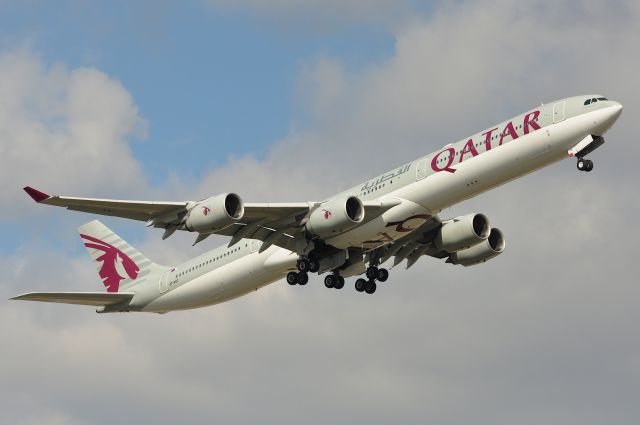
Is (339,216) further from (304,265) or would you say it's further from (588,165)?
(588,165)

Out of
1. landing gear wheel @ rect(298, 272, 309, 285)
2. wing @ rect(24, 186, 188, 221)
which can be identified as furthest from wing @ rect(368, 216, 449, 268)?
wing @ rect(24, 186, 188, 221)

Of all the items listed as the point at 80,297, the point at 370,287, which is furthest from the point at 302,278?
the point at 80,297

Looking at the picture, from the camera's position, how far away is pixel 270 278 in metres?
60.0

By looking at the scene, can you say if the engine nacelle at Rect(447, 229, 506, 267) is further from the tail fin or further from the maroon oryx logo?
the maroon oryx logo

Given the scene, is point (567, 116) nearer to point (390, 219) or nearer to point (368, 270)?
point (390, 219)

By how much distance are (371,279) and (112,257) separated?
16338 millimetres

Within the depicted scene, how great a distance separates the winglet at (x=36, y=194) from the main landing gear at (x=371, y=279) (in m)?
18.0

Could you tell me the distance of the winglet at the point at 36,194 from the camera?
161 ft

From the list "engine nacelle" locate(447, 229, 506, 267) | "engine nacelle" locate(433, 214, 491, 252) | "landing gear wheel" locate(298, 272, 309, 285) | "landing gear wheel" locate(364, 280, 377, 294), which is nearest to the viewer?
"landing gear wheel" locate(298, 272, 309, 285)

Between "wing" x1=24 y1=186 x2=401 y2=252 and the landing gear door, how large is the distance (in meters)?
7.52

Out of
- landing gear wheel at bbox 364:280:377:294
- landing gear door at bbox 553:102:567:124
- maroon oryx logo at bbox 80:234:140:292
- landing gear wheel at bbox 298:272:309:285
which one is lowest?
landing gear wheel at bbox 298:272:309:285

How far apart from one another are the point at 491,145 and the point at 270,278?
13251 millimetres

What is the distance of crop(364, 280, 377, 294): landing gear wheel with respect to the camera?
204 ft

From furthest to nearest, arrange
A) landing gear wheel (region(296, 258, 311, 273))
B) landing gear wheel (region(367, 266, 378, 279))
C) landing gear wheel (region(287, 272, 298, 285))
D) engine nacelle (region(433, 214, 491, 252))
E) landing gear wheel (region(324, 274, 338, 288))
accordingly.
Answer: landing gear wheel (region(367, 266, 378, 279)) → landing gear wheel (region(324, 274, 338, 288)) → engine nacelle (region(433, 214, 491, 252)) → landing gear wheel (region(287, 272, 298, 285)) → landing gear wheel (region(296, 258, 311, 273))
